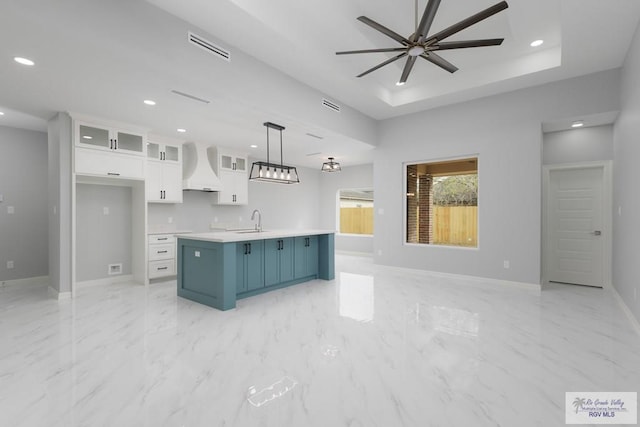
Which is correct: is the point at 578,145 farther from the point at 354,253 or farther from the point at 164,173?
the point at 164,173

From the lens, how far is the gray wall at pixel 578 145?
4.88 metres

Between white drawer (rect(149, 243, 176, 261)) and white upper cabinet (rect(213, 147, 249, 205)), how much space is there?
147 cm

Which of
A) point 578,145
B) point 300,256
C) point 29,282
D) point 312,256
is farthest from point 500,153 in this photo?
point 29,282

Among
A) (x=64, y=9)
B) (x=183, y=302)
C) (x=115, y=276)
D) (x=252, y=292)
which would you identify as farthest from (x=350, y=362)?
(x=115, y=276)

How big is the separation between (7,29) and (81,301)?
11.2 feet

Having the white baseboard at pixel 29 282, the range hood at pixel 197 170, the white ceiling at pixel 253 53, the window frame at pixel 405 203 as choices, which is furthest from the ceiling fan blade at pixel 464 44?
the white baseboard at pixel 29 282

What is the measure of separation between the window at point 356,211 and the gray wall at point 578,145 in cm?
457

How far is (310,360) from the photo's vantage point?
97.4 inches

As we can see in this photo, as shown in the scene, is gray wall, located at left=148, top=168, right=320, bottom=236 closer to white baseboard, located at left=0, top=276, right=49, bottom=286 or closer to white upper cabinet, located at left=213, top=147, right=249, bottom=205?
white upper cabinet, located at left=213, top=147, right=249, bottom=205

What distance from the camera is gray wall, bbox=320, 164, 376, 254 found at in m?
8.95

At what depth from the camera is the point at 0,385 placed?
2.15m

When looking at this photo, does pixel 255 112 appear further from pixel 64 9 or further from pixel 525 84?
pixel 525 84

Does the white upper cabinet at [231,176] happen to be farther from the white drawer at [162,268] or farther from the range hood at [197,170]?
the white drawer at [162,268]

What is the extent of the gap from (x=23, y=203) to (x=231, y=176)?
144 inches
